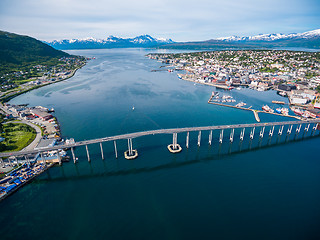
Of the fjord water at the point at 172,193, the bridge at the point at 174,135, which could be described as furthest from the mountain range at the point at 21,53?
the fjord water at the point at 172,193

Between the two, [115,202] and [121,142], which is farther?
[121,142]

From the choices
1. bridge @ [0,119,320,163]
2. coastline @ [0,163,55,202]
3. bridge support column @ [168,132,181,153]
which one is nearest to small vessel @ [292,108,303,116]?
bridge @ [0,119,320,163]

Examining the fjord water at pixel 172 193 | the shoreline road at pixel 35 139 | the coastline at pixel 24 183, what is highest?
the shoreline road at pixel 35 139

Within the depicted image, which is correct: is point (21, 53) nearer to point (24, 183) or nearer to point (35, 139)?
point (35, 139)

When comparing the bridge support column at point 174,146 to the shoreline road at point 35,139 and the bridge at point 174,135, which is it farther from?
the shoreline road at point 35,139

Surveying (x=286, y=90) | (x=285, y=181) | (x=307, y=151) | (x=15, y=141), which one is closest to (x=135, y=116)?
(x=15, y=141)

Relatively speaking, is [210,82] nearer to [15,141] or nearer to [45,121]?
[45,121]

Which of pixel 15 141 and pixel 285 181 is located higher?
pixel 15 141
